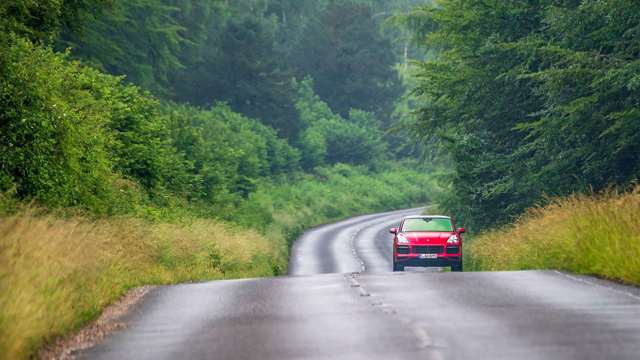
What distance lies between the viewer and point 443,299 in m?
16.6

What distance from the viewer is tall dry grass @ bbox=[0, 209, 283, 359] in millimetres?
12547

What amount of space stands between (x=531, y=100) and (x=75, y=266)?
25.3m

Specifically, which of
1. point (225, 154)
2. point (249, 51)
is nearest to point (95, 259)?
point (225, 154)

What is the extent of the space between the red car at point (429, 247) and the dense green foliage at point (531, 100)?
12.9 ft

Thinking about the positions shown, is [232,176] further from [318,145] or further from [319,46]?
[319,46]

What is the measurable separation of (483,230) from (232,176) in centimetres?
1817

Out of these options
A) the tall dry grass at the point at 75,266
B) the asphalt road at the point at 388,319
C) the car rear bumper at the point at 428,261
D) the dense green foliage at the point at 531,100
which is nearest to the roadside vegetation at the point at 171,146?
the tall dry grass at the point at 75,266

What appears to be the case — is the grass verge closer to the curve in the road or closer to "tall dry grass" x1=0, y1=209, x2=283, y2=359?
"tall dry grass" x1=0, y1=209, x2=283, y2=359

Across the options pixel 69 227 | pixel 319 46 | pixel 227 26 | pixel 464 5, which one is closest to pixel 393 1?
pixel 319 46

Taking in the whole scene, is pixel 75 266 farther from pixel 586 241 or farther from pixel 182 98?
pixel 182 98

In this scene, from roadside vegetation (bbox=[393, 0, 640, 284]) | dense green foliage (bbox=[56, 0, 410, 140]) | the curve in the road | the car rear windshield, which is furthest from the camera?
dense green foliage (bbox=[56, 0, 410, 140])

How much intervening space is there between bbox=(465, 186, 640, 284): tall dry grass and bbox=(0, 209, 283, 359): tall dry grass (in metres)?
7.78

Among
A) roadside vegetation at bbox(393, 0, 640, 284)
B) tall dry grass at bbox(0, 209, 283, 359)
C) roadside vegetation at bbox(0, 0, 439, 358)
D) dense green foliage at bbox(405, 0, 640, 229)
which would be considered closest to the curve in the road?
roadside vegetation at bbox(0, 0, 439, 358)

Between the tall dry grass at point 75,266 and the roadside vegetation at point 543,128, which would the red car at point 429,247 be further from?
the tall dry grass at point 75,266
